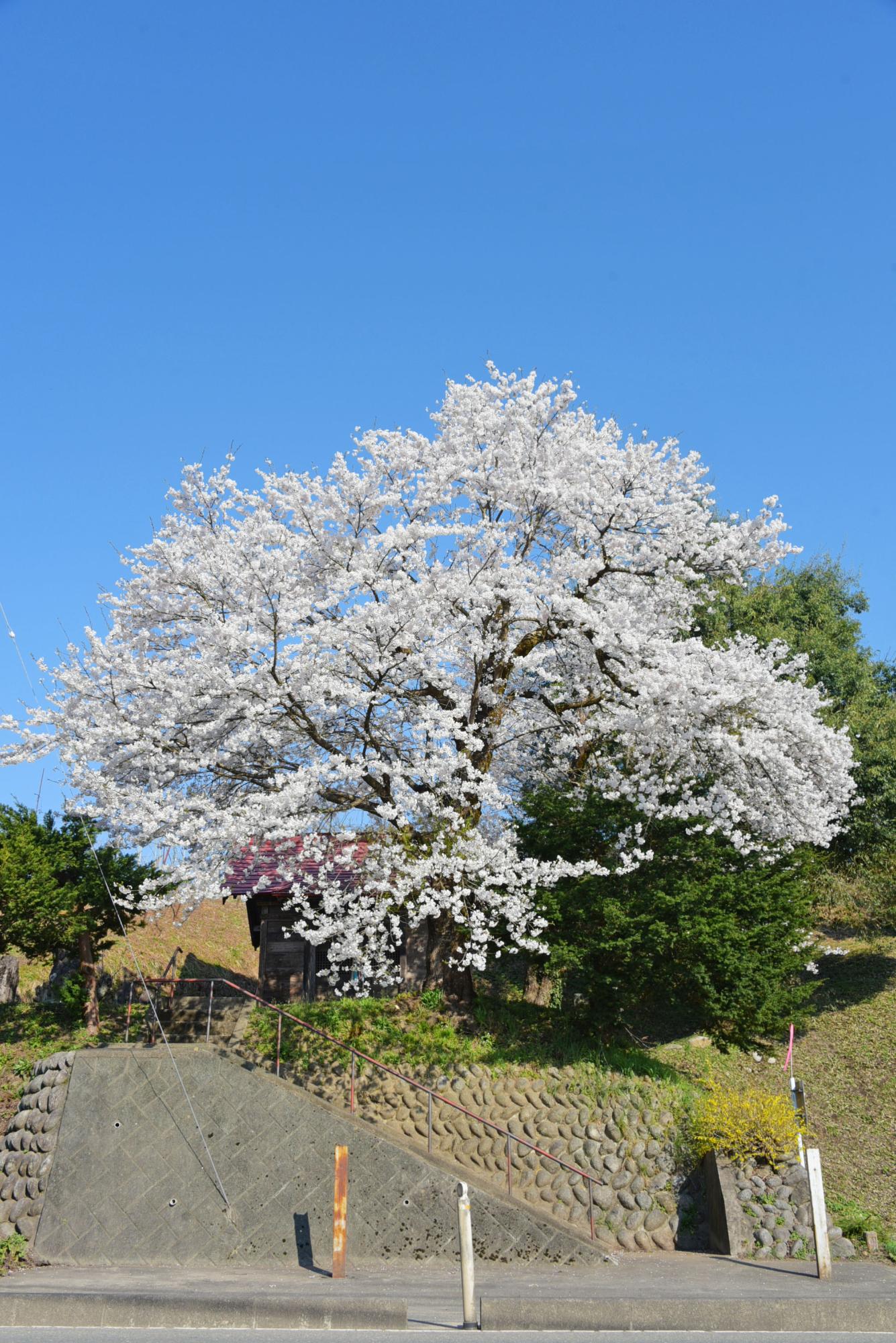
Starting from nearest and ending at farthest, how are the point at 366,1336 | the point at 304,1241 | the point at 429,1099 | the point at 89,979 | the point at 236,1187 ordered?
the point at 366,1336 < the point at 304,1241 < the point at 236,1187 < the point at 429,1099 < the point at 89,979

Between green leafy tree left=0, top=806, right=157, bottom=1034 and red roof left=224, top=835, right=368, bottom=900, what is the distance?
102 inches

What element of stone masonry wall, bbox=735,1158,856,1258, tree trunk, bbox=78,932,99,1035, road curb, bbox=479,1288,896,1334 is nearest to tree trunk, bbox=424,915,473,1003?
stone masonry wall, bbox=735,1158,856,1258

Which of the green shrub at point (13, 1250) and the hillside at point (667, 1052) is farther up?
the hillside at point (667, 1052)

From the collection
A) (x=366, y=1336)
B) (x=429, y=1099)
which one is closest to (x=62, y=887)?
(x=429, y=1099)

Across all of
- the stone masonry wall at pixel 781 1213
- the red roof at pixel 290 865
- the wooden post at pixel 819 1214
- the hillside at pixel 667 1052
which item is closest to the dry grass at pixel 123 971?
the hillside at pixel 667 1052

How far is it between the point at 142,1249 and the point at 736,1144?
9330 millimetres

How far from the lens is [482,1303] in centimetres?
1152

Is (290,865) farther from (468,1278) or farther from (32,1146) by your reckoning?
(468,1278)

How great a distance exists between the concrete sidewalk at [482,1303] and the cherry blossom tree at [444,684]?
5751 millimetres

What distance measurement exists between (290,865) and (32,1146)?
614cm

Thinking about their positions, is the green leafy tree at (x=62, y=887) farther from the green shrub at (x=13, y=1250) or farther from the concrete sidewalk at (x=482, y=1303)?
the concrete sidewalk at (x=482, y=1303)

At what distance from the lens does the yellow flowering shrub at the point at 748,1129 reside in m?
16.0

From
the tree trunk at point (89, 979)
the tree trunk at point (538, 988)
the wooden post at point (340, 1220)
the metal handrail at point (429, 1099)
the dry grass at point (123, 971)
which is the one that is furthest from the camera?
the tree trunk at point (538, 988)

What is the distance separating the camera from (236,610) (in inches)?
761
